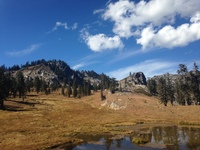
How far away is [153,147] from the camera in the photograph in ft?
117

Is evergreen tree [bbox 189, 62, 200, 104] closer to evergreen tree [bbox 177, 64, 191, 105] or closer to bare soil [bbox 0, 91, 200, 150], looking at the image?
evergreen tree [bbox 177, 64, 191, 105]

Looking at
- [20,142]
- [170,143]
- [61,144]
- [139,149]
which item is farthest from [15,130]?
[170,143]

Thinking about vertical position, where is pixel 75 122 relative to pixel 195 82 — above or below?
below

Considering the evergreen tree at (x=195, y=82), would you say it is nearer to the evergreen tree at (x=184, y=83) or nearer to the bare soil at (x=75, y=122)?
the evergreen tree at (x=184, y=83)

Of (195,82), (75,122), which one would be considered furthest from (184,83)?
(75,122)

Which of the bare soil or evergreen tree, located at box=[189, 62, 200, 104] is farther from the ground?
evergreen tree, located at box=[189, 62, 200, 104]

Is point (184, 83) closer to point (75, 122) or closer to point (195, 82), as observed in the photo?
point (195, 82)

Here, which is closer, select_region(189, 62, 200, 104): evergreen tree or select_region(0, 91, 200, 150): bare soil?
select_region(0, 91, 200, 150): bare soil

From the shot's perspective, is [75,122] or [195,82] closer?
[75,122]

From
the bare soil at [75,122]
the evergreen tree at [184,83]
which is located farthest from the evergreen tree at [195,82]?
the bare soil at [75,122]

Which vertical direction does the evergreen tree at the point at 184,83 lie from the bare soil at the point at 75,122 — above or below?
above

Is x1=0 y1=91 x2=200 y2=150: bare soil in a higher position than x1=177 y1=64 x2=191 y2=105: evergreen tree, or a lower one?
lower

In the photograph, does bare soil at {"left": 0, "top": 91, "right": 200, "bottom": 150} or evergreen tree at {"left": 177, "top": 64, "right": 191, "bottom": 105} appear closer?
bare soil at {"left": 0, "top": 91, "right": 200, "bottom": 150}

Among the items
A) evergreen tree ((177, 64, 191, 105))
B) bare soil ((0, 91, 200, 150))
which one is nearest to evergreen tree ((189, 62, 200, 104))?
evergreen tree ((177, 64, 191, 105))
